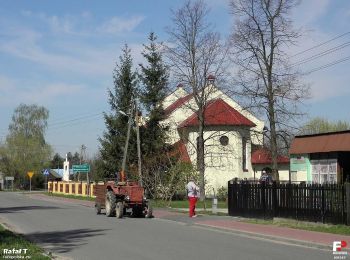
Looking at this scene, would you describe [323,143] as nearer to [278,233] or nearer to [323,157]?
[323,157]

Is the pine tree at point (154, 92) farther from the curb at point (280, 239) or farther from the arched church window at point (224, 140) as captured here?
the curb at point (280, 239)

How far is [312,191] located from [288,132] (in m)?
18.7

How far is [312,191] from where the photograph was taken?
66.1ft

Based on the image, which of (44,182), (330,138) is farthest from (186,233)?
(44,182)

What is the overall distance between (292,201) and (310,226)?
1869mm

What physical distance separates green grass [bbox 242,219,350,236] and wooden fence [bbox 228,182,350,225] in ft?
0.80

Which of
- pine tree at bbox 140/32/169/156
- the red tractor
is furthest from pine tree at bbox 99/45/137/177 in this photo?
the red tractor

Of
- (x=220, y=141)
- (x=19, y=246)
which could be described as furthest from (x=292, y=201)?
(x=220, y=141)

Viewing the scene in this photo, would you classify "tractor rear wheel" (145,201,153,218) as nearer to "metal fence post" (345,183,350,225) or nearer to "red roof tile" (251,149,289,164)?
"metal fence post" (345,183,350,225)

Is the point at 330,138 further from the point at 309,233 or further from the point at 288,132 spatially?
the point at 288,132

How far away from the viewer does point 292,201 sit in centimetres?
2117

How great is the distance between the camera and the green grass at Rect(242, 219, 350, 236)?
1759 centimetres

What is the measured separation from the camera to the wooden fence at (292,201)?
18.8m

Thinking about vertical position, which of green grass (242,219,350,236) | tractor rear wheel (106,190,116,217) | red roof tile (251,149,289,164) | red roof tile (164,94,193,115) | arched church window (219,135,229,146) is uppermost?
red roof tile (164,94,193,115)
